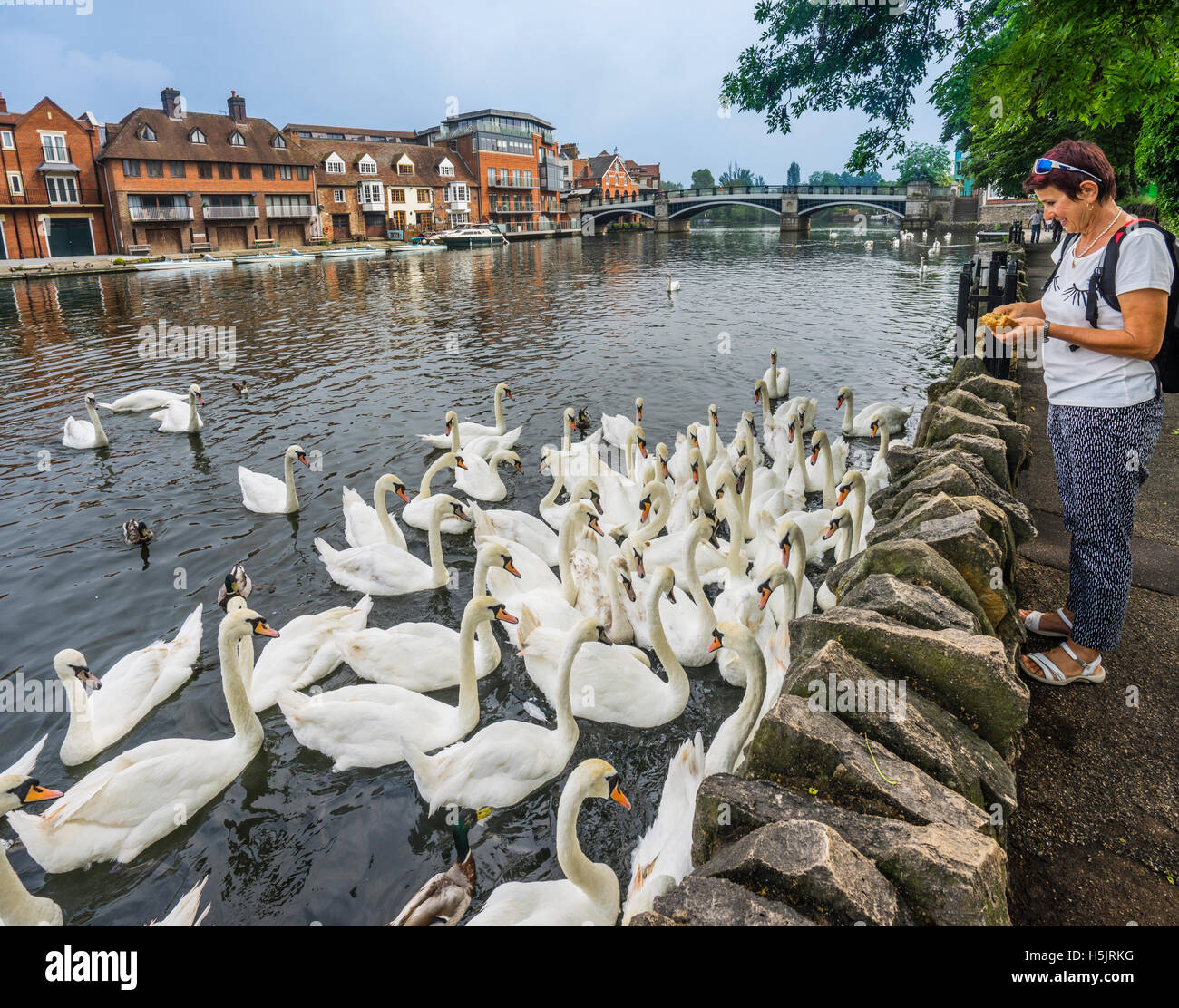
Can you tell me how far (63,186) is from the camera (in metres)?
52.5

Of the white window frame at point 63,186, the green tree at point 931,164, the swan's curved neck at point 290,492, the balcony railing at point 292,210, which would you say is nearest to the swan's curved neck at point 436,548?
the swan's curved neck at point 290,492

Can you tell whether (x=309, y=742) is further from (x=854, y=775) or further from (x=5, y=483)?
(x=5, y=483)

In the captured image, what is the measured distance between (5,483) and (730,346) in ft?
53.1

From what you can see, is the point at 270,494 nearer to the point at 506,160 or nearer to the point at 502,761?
the point at 502,761

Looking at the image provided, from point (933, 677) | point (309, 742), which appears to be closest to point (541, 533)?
point (309, 742)

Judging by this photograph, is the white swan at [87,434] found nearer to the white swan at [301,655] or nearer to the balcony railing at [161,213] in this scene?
the white swan at [301,655]

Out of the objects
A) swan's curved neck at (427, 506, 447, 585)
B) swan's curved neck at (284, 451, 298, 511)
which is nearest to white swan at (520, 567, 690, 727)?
swan's curved neck at (427, 506, 447, 585)

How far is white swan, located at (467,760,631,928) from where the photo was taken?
3.46 m

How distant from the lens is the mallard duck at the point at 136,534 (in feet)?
28.2

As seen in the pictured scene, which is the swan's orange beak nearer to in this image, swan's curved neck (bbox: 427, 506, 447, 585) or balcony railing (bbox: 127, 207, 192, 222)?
swan's curved neck (bbox: 427, 506, 447, 585)

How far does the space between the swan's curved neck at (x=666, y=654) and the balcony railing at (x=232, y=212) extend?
65.2 meters

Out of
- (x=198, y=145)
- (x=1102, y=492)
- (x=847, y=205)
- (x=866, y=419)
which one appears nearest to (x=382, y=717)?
(x=1102, y=492)

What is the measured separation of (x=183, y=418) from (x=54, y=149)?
55.6 meters

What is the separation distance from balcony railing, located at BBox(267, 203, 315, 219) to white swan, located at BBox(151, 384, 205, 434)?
57168 mm
